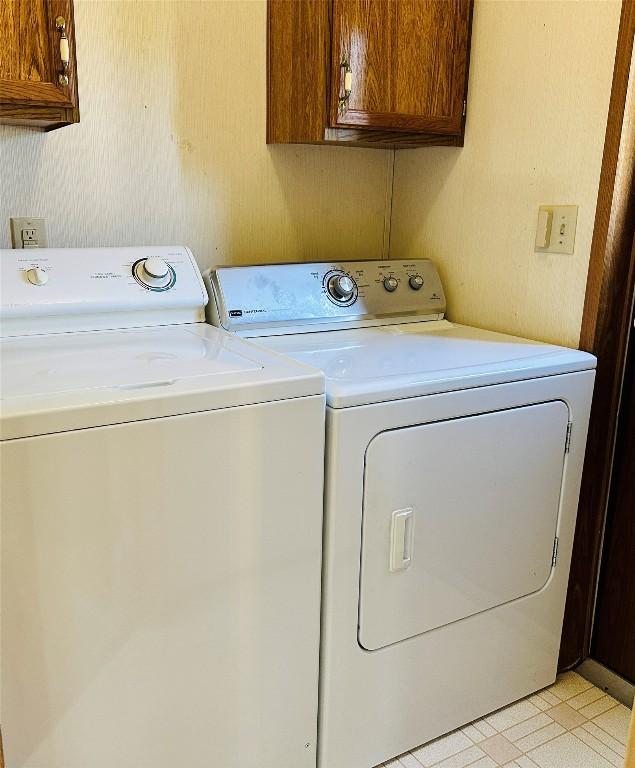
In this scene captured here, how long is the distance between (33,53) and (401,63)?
91 centimetres

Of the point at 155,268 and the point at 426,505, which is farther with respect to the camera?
the point at 155,268

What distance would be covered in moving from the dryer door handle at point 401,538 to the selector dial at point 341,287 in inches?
27.5

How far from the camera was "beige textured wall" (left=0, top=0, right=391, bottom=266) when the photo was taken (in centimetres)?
172

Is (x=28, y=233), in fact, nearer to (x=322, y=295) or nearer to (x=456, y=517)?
(x=322, y=295)

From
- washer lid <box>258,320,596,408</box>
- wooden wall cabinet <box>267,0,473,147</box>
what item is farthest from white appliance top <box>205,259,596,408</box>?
wooden wall cabinet <box>267,0,473,147</box>

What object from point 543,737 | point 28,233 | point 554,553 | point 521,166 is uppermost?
point 521,166

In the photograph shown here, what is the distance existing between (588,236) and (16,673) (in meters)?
1.51

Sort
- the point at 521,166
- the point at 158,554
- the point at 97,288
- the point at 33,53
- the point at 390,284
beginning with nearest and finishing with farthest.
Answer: the point at 158,554, the point at 33,53, the point at 97,288, the point at 521,166, the point at 390,284

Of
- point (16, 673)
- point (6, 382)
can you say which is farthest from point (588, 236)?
point (16, 673)

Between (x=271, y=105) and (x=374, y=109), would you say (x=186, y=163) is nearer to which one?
(x=271, y=105)

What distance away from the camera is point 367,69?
5.76 ft

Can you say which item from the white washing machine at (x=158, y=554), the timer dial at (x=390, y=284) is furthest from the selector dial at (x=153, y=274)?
the timer dial at (x=390, y=284)

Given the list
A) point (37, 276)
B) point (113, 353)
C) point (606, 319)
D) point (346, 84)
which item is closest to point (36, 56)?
point (37, 276)

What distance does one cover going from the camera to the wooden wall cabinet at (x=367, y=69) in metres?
1.72
